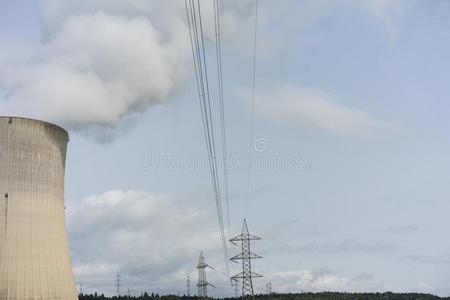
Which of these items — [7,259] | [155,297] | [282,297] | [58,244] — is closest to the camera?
[7,259]

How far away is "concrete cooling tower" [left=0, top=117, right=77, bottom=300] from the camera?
78.0ft

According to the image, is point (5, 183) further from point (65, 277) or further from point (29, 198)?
point (65, 277)

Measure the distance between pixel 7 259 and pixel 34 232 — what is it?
4.88 ft

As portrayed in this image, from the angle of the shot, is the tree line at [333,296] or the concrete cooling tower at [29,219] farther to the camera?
the tree line at [333,296]

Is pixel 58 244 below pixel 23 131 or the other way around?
below

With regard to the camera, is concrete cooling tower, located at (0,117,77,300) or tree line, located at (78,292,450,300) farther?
tree line, located at (78,292,450,300)

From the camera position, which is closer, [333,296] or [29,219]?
[29,219]

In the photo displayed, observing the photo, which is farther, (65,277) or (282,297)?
(282,297)

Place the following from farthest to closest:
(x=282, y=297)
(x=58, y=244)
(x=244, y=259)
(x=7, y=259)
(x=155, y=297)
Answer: (x=282, y=297), (x=155, y=297), (x=244, y=259), (x=58, y=244), (x=7, y=259)

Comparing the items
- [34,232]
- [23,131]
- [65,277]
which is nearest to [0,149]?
[23,131]

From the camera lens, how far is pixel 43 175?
986 inches

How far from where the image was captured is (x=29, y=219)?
24.3 meters

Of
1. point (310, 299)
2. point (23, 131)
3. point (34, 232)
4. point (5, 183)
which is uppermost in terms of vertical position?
point (23, 131)

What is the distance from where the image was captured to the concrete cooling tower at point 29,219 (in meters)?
23.8
